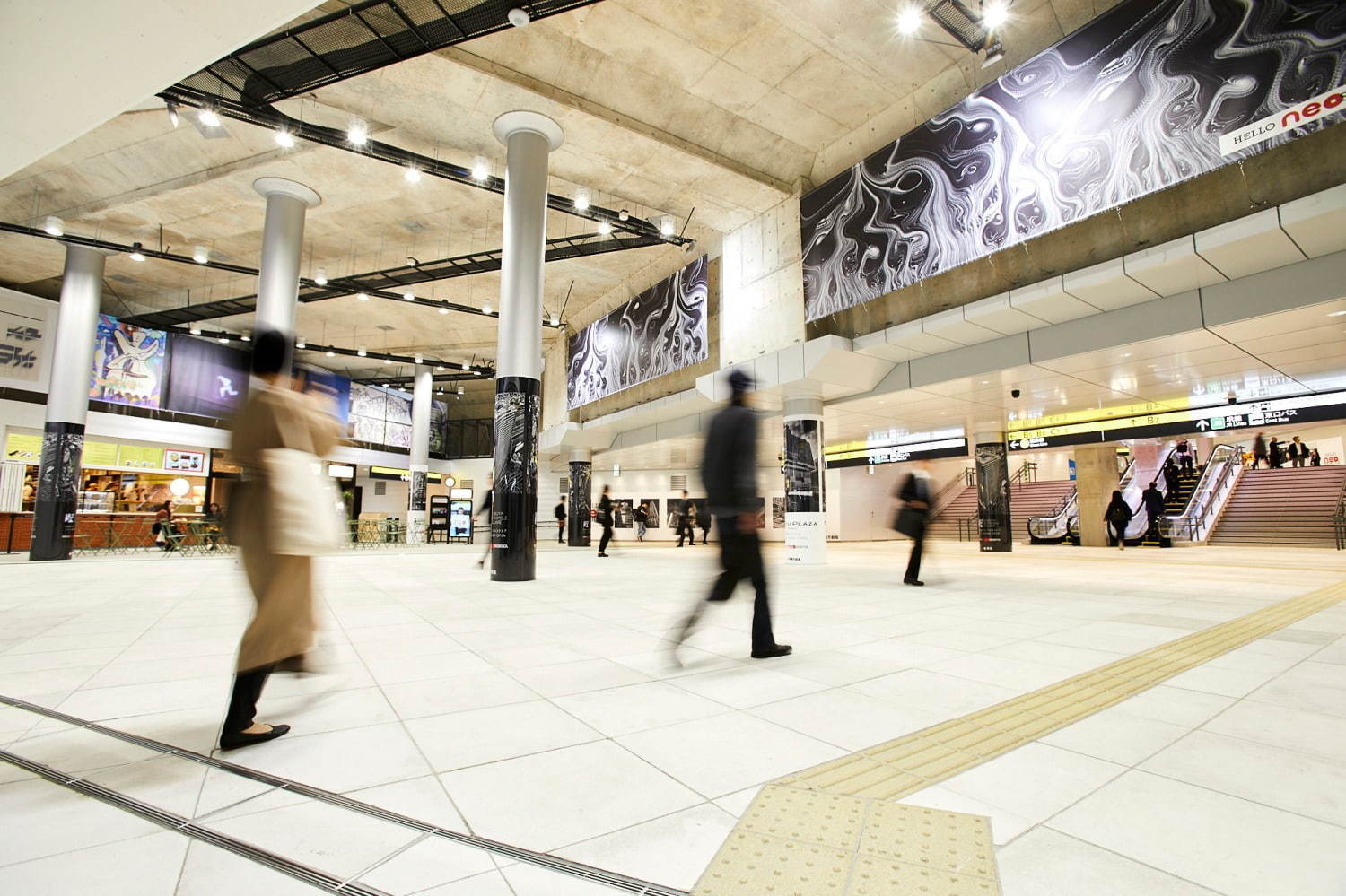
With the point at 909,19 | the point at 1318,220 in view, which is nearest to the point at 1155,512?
the point at 1318,220

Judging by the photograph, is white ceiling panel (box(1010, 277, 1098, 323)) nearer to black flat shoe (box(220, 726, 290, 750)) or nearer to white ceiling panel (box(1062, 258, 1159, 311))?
white ceiling panel (box(1062, 258, 1159, 311))

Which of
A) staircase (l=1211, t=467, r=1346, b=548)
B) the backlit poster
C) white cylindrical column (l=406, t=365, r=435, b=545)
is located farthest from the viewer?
white cylindrical column (l=406, t=365, r=435, b=545)

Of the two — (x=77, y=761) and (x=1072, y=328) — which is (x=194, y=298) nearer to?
(x=77, y=761)

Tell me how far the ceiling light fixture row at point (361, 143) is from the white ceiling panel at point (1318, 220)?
9.99m

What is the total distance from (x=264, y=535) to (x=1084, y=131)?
9473 millimetres

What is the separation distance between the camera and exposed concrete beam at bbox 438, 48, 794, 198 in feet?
29.3

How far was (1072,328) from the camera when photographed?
948 centimetres

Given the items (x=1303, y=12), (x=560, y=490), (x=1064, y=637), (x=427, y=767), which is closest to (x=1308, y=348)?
(x=1303, y=12)

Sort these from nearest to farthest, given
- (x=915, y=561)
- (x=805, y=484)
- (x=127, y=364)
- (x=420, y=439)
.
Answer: (x=915, y=561)
(x=805, y=484)
(x=127, y=364)
(x=420, y=439)

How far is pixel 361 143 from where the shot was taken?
32.3 feet

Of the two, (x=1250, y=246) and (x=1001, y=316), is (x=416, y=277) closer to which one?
(x=1001, y=316)

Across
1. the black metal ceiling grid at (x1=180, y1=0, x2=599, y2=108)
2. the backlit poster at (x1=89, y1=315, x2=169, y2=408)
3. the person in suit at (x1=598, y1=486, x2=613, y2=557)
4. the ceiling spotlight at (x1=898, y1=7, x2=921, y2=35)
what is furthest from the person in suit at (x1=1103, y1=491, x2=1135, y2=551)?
the backlit poster at (x1=89, y1=315, x2=169, y2=408)

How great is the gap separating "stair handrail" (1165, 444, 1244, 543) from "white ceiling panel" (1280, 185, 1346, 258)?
1427 centimetres

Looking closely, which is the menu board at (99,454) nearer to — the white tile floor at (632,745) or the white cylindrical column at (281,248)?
the white cylindrical column at (281,248)
